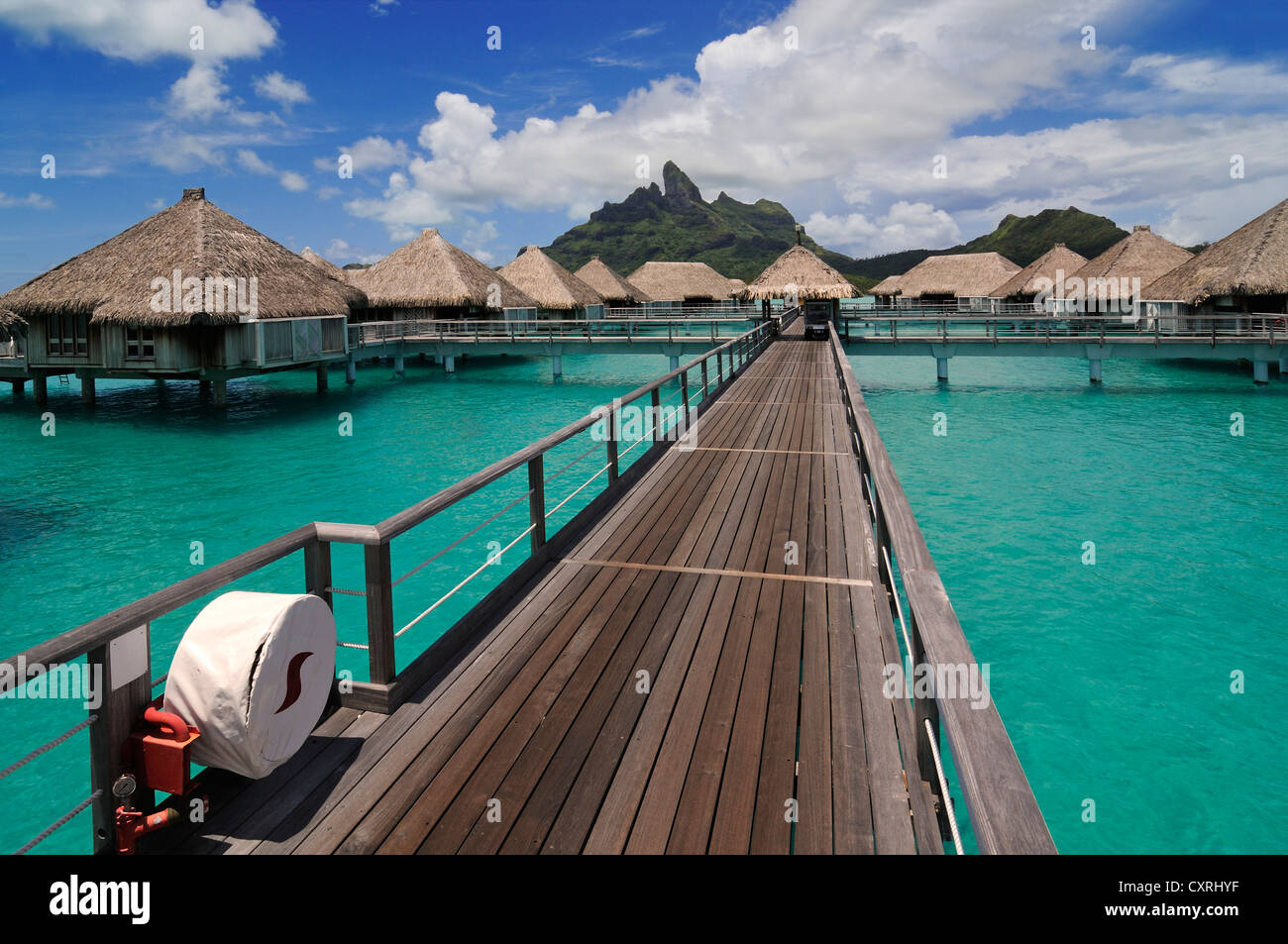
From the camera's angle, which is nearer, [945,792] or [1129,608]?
[945,792]

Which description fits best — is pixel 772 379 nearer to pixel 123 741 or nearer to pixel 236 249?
pixel 123 741

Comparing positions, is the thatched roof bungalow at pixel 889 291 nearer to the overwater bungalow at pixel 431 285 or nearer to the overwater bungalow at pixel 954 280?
the overwater bungalow at pixel 954 280

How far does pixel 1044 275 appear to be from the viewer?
4775cm

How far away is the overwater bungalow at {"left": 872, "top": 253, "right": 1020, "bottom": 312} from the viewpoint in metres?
57.6

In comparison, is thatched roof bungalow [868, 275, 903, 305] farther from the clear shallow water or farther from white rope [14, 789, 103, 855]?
white rope [14, 789, 103, 855]

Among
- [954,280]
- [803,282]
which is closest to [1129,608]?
[803,282]

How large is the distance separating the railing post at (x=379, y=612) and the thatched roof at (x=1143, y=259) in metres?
47.7

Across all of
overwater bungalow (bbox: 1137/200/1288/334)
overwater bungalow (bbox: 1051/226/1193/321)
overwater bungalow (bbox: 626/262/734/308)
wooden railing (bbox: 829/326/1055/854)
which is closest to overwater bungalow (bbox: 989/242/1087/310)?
overwater bungalow (bbox: 1051/226/1193/321)

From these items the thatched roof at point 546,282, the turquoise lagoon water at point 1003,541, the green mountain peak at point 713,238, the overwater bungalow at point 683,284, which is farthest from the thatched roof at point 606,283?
the green mountain peak at point 713,238

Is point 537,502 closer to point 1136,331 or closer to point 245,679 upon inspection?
point 245,679

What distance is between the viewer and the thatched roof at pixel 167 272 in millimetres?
23703

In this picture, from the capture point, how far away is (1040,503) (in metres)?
13.8

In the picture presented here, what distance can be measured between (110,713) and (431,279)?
41.9 meters
